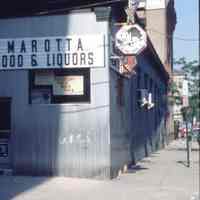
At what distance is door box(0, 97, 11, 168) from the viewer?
52.0ft

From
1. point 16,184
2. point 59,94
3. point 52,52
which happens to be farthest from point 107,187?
point 52,52

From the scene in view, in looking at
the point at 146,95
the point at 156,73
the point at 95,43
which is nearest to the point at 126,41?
the point at 95,43

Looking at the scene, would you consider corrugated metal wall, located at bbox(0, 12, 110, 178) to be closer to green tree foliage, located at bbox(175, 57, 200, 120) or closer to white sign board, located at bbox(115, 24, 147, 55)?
white sign board, located at bbox(115, 24, 147, 55)

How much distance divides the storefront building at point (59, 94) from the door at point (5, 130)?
0.03 meters

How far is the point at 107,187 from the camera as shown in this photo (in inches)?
541

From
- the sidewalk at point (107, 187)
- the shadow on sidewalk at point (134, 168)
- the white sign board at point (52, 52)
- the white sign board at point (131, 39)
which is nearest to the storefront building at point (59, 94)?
the white sign board at point (52, 52)

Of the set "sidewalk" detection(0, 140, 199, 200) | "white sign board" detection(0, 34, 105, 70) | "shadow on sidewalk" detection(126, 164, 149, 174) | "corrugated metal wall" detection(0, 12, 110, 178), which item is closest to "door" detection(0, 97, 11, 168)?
"corrugated metal wall" detection(0, 12, 110, 178)

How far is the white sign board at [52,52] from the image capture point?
50.3 ft

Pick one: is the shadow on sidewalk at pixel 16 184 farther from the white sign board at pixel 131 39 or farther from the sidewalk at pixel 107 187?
the white sign board at pixel 131 39

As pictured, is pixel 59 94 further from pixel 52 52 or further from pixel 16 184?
pixel 16 184

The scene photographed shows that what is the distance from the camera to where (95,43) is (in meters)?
15.4

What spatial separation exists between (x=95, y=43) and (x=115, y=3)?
175 cm

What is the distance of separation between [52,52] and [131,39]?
219 centimetres

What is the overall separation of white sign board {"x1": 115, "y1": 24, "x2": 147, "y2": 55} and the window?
122 cm
